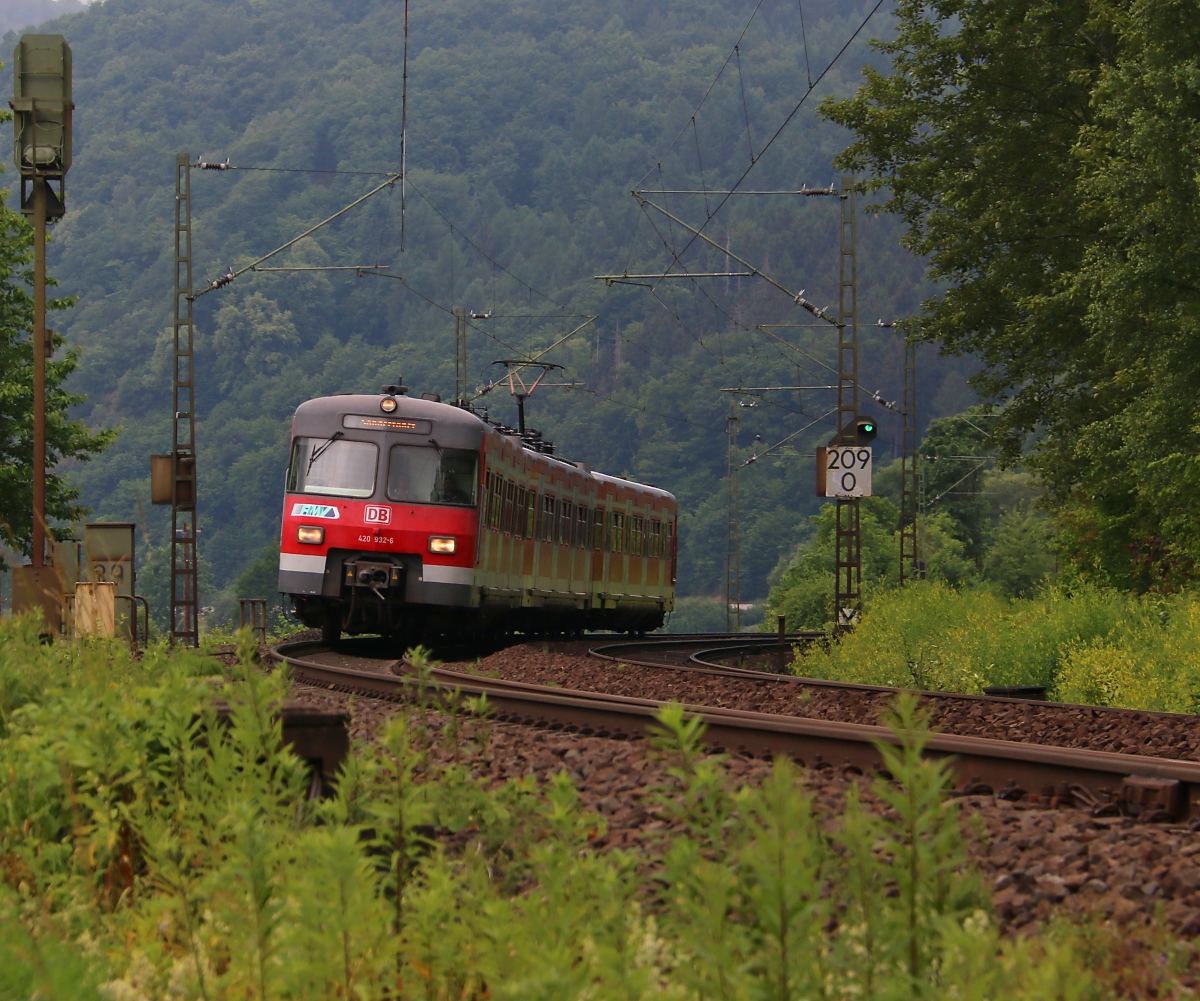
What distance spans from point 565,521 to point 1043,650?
11127mm

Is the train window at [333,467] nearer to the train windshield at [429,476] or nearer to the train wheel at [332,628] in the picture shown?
the train windshield at [429,476]

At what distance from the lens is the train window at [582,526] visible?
27.5m

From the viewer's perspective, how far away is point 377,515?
19719 millimetres

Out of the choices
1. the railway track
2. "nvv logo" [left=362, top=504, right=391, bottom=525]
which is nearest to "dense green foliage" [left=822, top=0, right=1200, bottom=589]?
"nvv logo" [left=362, top=504, right=391, bottom=525]

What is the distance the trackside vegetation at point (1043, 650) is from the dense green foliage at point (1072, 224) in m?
3.25

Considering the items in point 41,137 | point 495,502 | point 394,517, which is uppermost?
point 41,137

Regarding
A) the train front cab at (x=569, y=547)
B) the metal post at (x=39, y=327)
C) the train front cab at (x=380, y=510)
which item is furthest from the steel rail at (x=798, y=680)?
the metal post at (x=39, y=327)

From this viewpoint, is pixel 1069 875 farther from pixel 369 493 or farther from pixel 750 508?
pixel 750 508

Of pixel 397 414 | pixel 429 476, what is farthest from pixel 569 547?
pixel 397 414

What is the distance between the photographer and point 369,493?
779 inches

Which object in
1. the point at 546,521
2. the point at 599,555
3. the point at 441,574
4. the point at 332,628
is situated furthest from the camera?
A: the point at 599,555

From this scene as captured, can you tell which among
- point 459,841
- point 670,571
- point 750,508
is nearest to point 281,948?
point 459,841

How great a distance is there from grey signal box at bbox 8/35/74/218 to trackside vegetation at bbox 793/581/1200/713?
10.2m

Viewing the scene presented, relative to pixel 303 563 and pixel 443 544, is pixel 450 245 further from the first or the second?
pixel 443 544
